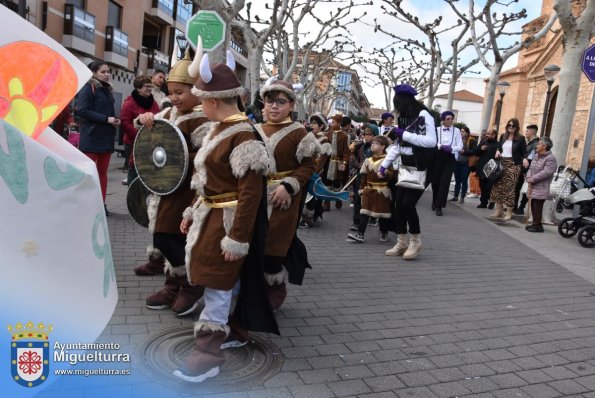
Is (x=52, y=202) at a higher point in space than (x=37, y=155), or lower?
lower

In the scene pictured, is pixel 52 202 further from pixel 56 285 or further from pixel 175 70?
pixel 175 70

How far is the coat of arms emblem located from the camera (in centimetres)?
168

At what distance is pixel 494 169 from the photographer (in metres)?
10.9

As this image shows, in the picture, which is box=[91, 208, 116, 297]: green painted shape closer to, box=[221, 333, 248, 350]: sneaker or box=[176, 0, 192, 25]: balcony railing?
box=[221, 333, 248, 350]: sneaker

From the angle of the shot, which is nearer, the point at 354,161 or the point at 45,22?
the point at 354,161

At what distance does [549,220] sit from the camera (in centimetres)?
1100

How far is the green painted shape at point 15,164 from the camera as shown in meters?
1.55

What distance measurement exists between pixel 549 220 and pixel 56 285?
11.1 metres

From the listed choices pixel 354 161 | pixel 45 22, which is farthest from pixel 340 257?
pixel 45 22

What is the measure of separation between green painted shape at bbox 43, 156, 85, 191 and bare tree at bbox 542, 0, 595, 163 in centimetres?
1069

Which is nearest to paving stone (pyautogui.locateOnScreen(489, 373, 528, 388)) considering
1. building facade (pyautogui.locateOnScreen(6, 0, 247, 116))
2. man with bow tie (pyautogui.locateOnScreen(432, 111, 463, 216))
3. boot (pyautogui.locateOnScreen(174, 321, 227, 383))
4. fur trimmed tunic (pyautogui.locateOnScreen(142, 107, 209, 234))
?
boot (pyautogui.locateOnScreen(174, 321, 227, 383))

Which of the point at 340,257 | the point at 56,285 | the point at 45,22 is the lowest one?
the point at 340,257

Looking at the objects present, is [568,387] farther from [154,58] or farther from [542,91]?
[154,58]

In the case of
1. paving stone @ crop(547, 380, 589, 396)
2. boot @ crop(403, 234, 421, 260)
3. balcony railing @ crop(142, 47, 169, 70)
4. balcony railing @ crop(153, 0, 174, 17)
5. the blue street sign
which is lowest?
paving stone @ crop(547, 380, 589, 396)
